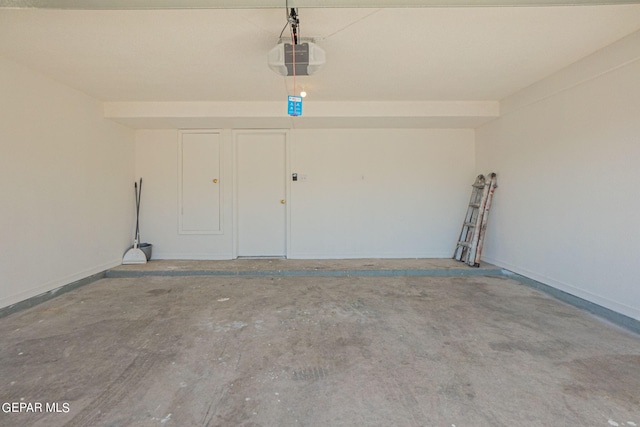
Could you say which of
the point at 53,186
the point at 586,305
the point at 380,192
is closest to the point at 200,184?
the point at 53,186

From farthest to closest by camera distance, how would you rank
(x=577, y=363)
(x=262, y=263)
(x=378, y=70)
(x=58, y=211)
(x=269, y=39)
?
1. (x=262, y=263)
2. (x=58, y=211)
3. (x=378, y=70)
4. (x=269, y=39)
5. (x=577, y=363)

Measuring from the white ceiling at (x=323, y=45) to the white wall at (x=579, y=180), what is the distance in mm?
322

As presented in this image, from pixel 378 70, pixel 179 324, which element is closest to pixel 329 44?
pixel 378 70

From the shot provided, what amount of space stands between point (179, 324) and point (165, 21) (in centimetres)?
269

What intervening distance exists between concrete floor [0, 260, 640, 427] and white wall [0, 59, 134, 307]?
1.73 ft

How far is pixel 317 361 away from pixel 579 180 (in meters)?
3.54

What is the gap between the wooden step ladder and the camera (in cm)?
497

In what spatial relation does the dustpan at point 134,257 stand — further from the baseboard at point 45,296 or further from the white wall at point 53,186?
the baseboard at point 45,296

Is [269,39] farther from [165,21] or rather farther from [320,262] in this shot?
[320,262]

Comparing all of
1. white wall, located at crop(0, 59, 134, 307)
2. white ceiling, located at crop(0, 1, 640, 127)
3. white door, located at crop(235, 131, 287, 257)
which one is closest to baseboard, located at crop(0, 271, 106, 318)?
white wall, located at crop(0, 59, 134, 307)

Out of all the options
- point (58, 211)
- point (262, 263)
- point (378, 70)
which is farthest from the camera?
point (262, 263)

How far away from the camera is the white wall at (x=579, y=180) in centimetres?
296

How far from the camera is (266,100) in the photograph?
4656 mm

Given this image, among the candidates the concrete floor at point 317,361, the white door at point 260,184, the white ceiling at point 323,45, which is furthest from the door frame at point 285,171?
the concrete floor at point 317,361
